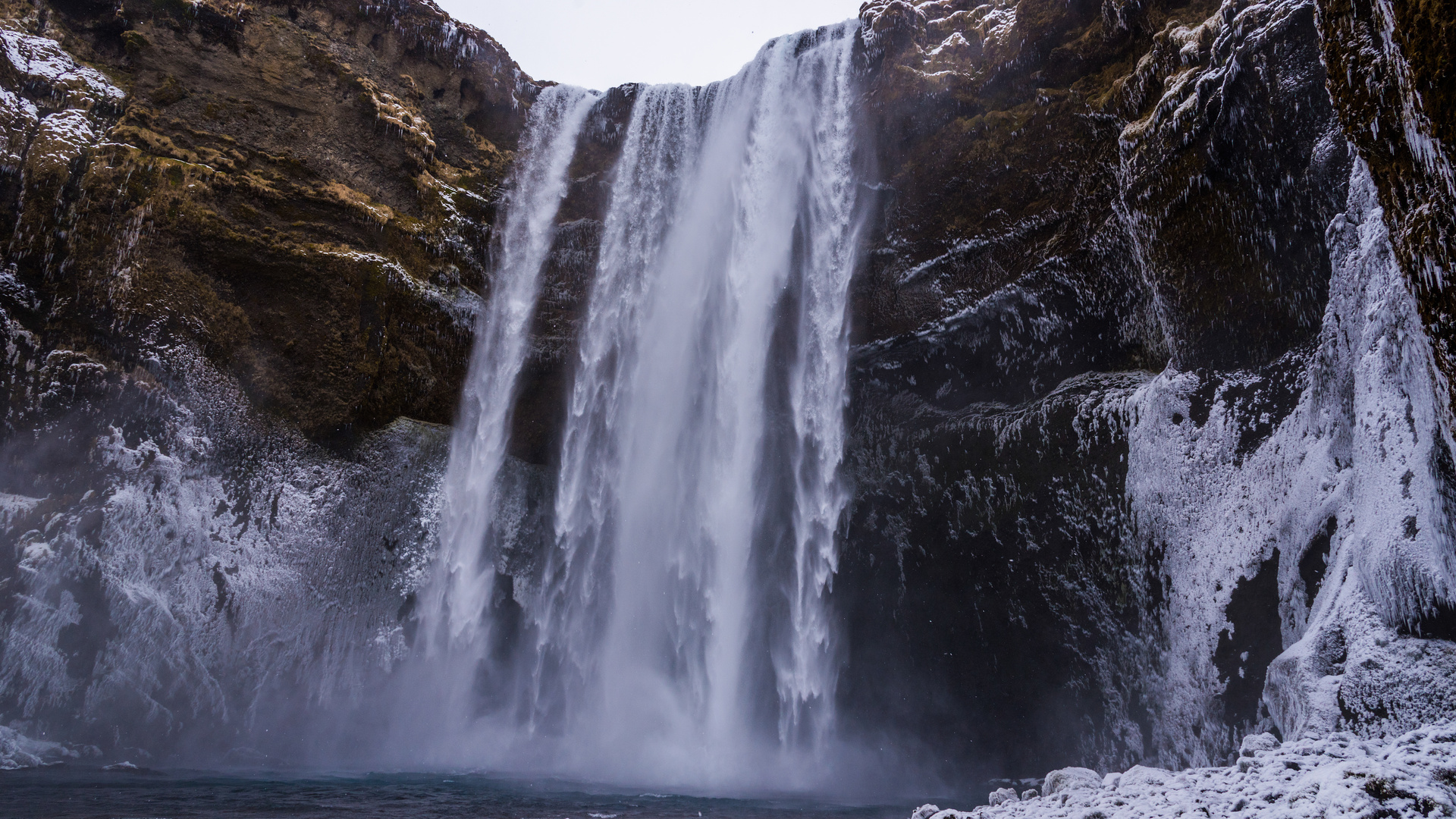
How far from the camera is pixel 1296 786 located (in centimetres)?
425

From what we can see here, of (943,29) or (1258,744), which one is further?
(943,29)

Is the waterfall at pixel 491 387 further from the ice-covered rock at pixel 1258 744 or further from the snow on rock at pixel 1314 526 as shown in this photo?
the ice-covered rock at pixel 1258 744

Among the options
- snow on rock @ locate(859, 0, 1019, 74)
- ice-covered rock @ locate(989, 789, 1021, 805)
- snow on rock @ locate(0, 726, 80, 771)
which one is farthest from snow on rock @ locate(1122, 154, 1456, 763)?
snow on rock @ locate(0, 726, 80, 771)

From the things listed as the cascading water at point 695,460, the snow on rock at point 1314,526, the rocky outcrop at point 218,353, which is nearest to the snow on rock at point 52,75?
the rocky outcrop at point 218,353

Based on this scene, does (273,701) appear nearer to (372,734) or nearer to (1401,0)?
(372,734)

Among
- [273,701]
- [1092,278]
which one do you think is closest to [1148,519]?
[1092,278]

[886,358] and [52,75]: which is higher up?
[52,75]

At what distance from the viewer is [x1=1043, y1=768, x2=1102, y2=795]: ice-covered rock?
705cm

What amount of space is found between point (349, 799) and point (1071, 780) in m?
7.99

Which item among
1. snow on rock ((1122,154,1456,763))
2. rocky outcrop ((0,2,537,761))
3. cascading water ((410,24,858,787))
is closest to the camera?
snow on rock ((1122,154,1456,763))

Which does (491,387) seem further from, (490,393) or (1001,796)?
(1001,796)

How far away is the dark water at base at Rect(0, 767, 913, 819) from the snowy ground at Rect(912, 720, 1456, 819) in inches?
152

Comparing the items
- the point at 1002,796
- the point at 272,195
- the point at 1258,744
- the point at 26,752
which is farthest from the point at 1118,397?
the point at 26,752

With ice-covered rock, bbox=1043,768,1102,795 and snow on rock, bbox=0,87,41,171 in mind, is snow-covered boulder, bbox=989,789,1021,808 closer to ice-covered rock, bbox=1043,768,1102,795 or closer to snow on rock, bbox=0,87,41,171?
ice-covered rock, bbox=1043,768,1102,795
